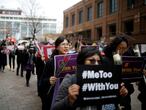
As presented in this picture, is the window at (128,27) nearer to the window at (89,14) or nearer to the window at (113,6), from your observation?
the window at (113,6)

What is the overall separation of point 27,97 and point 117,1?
2983cm

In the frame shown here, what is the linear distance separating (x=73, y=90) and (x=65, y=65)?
126 cm

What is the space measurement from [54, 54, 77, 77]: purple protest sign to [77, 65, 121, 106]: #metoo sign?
1.03 meters

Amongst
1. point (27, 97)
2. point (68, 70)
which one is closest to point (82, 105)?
point (68, 70)

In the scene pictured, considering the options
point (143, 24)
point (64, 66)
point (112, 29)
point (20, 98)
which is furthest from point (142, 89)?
point (112, 29)

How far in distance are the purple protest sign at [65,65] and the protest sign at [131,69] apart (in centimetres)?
65

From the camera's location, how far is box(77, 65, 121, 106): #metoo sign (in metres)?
2.88

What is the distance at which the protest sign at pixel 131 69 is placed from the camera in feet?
13.8

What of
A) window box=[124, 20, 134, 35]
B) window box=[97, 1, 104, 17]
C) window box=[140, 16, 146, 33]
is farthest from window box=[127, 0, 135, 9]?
window box=[97, 1, 104, 17]

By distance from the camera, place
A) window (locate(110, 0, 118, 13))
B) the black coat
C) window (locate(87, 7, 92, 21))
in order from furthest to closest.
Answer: window (locate(87, 7, 92, 21)) < window (locate(110, 0, 118, 13)) < the black coat

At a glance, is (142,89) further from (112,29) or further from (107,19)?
(107,19)

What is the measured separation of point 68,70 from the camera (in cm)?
403

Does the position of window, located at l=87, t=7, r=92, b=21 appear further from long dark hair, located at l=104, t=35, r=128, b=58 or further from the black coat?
long dark hair, located at l=104, t=35, r=128, b=58

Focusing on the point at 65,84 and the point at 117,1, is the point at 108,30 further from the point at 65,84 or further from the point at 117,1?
the point at 65,84
